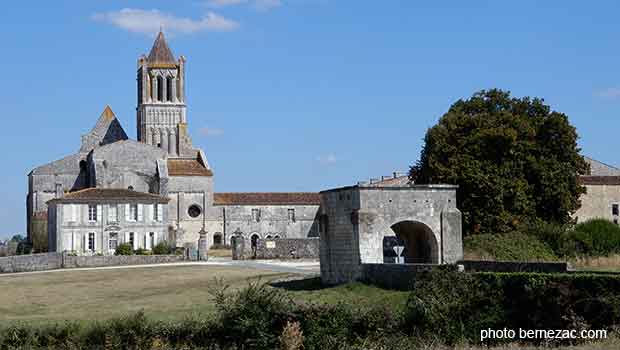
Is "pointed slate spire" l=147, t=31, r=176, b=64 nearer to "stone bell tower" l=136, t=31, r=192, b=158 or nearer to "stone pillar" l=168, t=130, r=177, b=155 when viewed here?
"stone bell tower" l=136, t=31, r=192, b=158

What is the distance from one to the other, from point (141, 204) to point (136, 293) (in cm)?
2918

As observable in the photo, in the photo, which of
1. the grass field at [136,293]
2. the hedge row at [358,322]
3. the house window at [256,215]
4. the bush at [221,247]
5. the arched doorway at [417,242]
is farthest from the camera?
A: the house window at [256,215]

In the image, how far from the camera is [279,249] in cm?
5706

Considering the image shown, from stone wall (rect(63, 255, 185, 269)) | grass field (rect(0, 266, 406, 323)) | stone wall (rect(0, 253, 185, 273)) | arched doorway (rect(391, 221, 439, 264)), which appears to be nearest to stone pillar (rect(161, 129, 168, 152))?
stone wall (rect(0, 253, 185, 273))

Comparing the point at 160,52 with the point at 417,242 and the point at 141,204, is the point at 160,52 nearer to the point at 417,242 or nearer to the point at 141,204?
the point at 141,204

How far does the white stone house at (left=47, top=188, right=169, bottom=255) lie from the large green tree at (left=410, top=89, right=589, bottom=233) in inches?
952

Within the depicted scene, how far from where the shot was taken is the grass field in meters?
27.7

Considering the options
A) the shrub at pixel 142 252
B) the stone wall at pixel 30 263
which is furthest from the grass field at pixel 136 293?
the shrub at pixel 142 252

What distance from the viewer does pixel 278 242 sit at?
57188 millimetres

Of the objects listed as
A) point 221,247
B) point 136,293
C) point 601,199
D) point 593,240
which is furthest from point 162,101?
point 593,240

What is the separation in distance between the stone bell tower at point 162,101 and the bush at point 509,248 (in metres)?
59.8

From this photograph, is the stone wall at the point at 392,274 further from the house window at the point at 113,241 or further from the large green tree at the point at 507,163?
the house window at the point at 113,241

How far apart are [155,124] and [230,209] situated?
20490 millimetres

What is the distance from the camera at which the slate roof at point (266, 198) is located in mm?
76562
